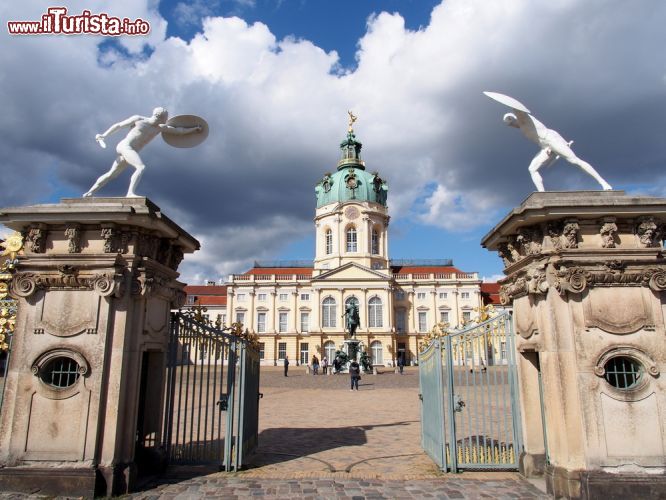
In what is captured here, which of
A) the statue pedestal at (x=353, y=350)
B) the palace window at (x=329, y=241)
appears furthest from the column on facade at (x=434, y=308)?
the statue pedestal at (x=353, y=350)

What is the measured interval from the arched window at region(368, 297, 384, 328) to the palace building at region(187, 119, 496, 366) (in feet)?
0.38

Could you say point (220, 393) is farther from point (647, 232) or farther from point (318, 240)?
point (318, 240)

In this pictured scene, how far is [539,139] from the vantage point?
756cm

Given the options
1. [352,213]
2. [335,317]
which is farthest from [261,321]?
[352,213]

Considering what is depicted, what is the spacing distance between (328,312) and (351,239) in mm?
9348

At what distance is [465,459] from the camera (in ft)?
25.2

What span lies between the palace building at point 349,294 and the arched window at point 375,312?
11 cm

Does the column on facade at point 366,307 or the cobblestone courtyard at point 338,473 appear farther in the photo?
the column on facade at point 366,307

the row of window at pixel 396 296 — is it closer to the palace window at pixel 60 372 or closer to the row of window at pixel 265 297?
the row of window at pixel 265 297

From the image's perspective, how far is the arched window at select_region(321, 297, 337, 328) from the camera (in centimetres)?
5653

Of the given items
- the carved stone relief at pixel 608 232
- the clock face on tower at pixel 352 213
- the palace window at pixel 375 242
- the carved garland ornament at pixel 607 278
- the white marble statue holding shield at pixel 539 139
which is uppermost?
the clock face on tower at pixel 352 213

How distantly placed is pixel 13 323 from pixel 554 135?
28.5 feet

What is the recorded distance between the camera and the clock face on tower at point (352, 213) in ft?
192

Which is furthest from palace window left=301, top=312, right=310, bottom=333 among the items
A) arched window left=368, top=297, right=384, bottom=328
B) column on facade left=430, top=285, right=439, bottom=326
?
column on facade left=430, top=285, right=439, bottom=326
